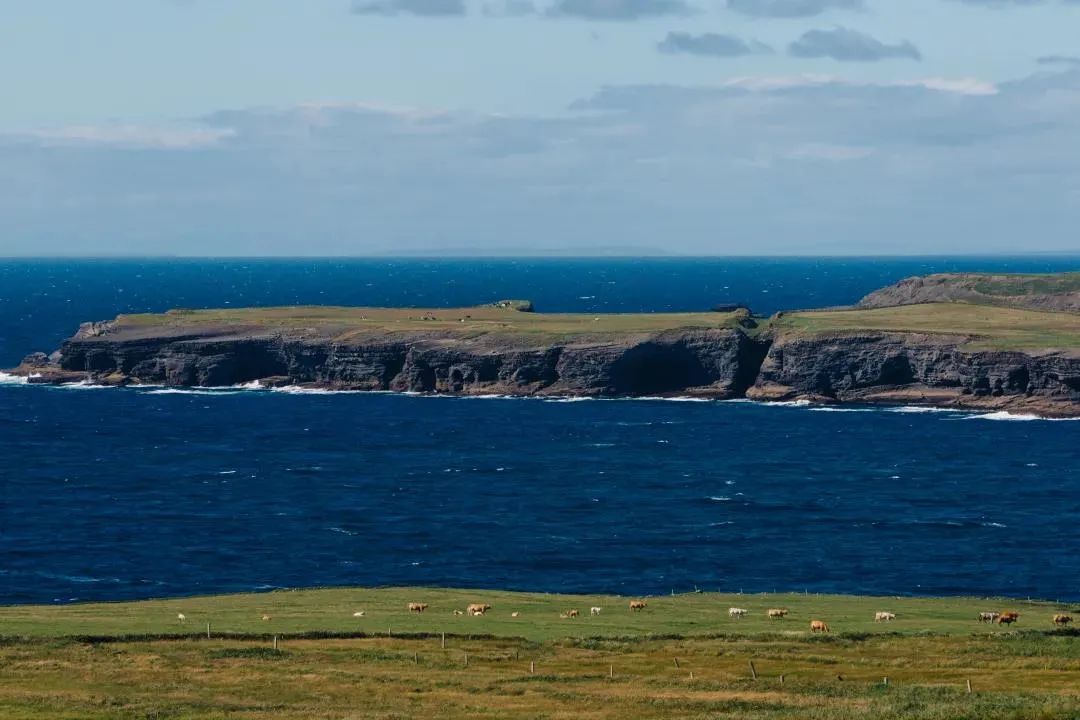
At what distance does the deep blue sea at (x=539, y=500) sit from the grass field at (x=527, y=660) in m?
15.6

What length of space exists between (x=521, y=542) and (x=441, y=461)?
124 feet

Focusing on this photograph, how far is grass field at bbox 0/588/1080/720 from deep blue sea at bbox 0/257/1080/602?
615 inches

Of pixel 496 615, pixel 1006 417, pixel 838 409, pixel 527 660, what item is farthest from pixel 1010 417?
pixel 527 660

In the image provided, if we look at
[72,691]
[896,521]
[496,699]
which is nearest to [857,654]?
[496,699]

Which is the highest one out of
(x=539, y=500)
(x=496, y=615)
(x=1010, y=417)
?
(x=1010, y=417)

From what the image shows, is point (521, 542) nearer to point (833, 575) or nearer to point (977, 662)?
point (833, 575)

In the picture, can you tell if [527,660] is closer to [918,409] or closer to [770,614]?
[770,614]

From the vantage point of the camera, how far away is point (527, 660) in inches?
2995

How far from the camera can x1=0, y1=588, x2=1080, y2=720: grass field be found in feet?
211

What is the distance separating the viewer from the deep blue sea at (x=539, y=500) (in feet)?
362

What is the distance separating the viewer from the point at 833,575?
10938 cm

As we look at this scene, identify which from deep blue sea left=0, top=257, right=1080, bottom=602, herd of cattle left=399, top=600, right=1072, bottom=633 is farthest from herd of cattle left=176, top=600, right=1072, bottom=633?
deep blue sea left=0, top=257, right=1080, bottom=602

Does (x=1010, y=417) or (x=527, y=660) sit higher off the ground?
(x=527, y=660)

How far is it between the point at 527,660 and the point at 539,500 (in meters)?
61.5
